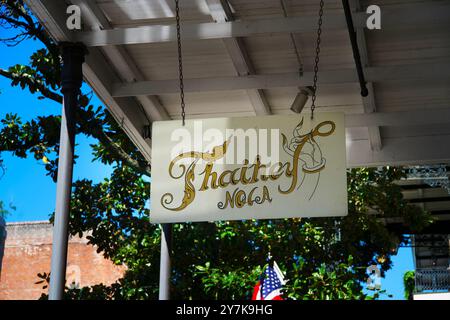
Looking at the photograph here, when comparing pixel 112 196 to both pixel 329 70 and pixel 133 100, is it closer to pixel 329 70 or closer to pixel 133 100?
pixel 133 100

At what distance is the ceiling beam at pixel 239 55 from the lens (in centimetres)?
581

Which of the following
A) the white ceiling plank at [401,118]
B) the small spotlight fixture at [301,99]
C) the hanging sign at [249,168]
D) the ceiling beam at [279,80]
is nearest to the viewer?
the hanging sign at [249,168]

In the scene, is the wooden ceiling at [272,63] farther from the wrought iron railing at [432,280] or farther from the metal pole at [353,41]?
the wrought iron railing at [432,280]

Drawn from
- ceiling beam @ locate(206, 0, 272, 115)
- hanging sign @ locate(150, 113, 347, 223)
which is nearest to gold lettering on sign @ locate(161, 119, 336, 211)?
hanging sign @ locate(150, 113, 347, 223)

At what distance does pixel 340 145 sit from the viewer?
17.4ft

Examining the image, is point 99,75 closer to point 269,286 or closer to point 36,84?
point 269,286

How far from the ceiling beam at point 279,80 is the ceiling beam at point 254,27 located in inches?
19.5

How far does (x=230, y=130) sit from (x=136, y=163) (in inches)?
333

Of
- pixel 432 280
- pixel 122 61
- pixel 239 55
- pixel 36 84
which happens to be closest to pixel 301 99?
pixel 239 55

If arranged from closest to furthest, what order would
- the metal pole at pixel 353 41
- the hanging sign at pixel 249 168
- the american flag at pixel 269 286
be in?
the metal pole at pixel 353 41 → the hanging sign at pixel 249 168 → the american flag at pixel 269 286

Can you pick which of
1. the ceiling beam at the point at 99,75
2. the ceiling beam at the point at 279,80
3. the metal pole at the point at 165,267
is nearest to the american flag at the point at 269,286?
the metal pole at the point at 165,267

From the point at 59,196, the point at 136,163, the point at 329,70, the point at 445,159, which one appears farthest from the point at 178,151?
the point at 136,163

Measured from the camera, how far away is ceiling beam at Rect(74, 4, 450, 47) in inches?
217
